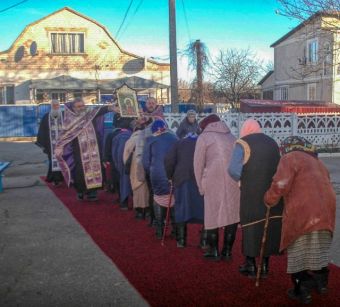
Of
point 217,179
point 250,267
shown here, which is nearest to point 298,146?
point 217,179

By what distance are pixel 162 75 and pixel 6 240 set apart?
27589 mm

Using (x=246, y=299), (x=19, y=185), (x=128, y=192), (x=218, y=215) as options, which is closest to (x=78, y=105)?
(x=128, y=192)

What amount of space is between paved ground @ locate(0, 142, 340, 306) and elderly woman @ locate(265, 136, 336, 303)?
4.62 feet

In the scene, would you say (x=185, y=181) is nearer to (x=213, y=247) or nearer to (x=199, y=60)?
(x=213, y=247)

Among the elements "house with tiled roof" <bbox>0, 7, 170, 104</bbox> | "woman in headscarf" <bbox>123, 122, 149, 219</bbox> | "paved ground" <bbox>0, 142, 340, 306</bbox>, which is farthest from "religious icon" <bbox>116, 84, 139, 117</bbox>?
"house with tiled roof" <bbox>0, 7, 170, 104</bbox>

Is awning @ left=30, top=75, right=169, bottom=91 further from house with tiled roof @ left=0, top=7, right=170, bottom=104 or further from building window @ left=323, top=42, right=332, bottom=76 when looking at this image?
building window @ left=323, top=42, right=332, bottom=76

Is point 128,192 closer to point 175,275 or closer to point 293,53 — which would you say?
point 175,275

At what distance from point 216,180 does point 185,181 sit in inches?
24.4

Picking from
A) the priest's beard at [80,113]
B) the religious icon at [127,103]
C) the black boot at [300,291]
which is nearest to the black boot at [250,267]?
the black boot at [300,291]

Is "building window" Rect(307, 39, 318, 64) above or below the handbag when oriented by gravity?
above

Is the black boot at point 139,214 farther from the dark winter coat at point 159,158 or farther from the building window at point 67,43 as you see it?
the building window at point 67,43

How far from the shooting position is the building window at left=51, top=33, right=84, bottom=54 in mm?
32031

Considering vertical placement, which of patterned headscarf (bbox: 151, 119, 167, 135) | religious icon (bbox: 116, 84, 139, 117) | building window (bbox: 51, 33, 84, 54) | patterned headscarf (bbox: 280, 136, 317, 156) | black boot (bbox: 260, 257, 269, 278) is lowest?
black boot (bbox: 260, 257, 269, 278)

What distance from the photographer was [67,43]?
3231cm
